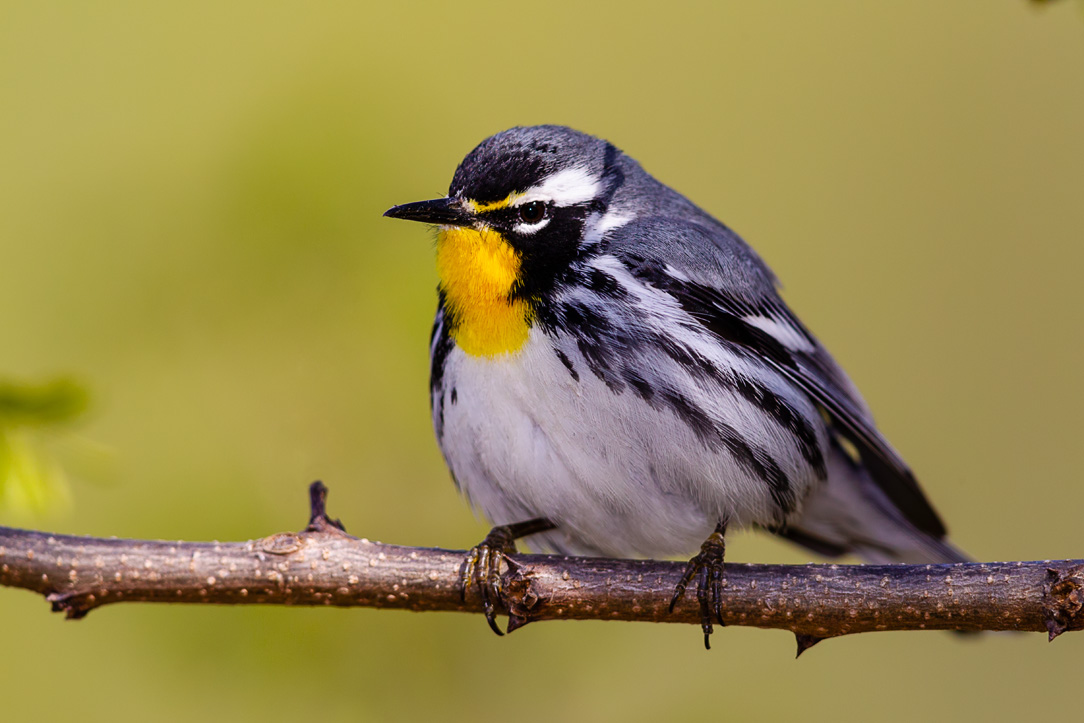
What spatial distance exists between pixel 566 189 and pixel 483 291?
0.56 meters

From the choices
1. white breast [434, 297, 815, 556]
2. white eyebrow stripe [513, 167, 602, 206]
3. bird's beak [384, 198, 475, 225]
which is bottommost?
white breast [434, 297, 815, 556]

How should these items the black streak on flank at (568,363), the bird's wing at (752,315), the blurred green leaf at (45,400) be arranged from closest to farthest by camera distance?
the blurred green leaf at (45,400) < the black streak on flank at (568,363) < the bird's wing at (752,315)

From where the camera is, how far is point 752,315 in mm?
4223

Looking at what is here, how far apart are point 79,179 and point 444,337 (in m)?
2.46

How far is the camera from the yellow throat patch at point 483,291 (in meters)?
3.75

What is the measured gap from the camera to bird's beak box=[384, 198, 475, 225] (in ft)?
12.2

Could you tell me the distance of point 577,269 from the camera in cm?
384

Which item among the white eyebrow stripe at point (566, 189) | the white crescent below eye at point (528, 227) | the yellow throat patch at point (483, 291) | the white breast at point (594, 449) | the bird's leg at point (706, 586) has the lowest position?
the bird's leg at point (706, 586)

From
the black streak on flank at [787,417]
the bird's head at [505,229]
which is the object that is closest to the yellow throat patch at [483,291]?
the bird's head at [505,229]

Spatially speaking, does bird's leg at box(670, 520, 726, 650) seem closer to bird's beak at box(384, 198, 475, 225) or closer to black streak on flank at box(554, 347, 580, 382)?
black streak on flank at box(554, 347, 580, 382)

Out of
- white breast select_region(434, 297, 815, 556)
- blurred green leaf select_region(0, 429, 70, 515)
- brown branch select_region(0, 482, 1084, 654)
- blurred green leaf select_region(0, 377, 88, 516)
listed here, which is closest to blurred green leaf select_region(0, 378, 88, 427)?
blurred green leaf select_region(0, 377, 88, 516)

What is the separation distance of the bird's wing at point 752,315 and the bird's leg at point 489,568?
1151 mm

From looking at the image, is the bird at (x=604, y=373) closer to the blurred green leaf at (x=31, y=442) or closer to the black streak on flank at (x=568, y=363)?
the black streak on flank at (x=568, y=363)

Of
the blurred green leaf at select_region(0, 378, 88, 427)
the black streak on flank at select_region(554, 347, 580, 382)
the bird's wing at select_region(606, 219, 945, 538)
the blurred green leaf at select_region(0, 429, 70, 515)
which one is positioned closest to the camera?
the blurred green leaf at select_region(0, 378, 88, 427)
